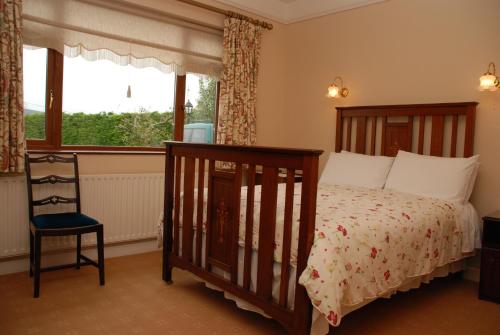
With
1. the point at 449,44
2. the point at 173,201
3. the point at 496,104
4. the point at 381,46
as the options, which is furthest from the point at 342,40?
the point at 173,201

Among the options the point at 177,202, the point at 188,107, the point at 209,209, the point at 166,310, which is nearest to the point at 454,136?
the point at 209,209

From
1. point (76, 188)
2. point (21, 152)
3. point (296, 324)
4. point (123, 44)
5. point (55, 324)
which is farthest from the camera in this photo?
point (123, 44)

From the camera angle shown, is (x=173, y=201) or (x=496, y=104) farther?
(x=496, y=104)

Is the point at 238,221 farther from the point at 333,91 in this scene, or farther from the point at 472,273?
the point at 333,91

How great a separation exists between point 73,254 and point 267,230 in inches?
70.8

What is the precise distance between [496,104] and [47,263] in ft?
11.5

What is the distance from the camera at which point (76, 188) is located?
2.88m

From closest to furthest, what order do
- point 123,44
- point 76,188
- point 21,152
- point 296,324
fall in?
1. point 296,324
2. point 21,152
3. point 76,188
4. point 123,44

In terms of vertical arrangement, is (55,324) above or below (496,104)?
below

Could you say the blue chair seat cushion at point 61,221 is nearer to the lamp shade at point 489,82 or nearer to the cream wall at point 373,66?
the cream wall at point 373,66

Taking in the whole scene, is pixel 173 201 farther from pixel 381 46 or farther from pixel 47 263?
pixel 381 46

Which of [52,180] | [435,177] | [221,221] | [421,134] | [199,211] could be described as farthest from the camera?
[421,134]

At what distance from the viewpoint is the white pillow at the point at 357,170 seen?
328 centimetres

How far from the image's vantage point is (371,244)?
2.02 metres
